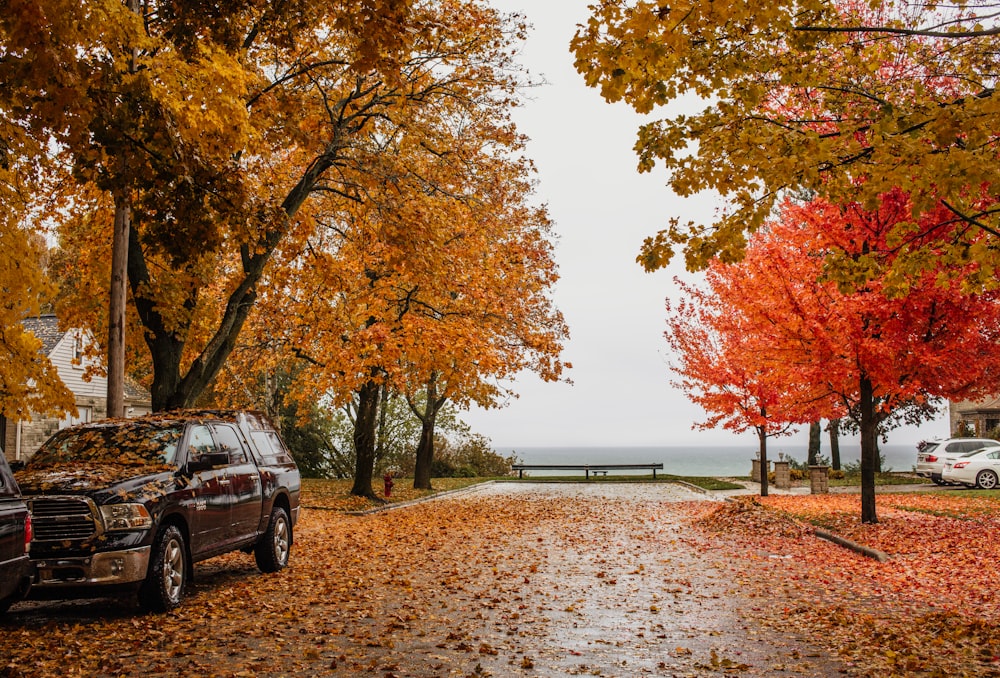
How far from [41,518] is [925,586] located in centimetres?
1019

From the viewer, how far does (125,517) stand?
334 inches

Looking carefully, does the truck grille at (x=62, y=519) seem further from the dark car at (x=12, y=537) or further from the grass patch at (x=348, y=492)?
the grass patch at (x=348, y=492)

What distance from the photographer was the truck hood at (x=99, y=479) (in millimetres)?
8500

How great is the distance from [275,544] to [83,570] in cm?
366

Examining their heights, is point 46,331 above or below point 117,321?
above

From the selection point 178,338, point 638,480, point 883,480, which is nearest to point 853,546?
point 178,338

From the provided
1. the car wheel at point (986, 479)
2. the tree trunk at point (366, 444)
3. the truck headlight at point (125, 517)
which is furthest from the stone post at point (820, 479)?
the truck headlight at point (125, 517)

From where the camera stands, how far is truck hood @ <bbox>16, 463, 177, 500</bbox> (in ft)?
27.9

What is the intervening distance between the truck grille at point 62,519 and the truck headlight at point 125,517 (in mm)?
124

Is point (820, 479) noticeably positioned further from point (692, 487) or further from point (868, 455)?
point (868, 455)

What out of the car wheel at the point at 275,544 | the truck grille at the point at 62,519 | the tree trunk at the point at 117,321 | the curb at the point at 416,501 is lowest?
the curb at the point at 416,501

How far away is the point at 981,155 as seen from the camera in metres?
7.86

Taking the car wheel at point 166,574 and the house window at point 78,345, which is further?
the house window at point 78,345

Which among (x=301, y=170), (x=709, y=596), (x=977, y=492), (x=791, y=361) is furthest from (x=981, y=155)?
(x=977, y=492)
